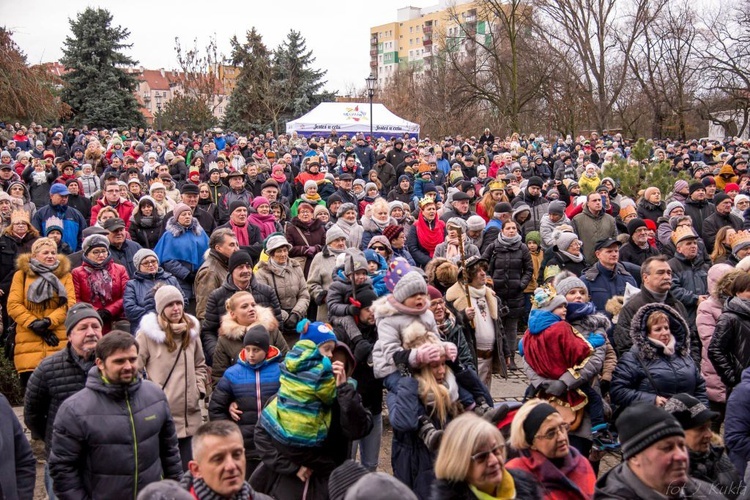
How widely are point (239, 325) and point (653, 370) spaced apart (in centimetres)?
309

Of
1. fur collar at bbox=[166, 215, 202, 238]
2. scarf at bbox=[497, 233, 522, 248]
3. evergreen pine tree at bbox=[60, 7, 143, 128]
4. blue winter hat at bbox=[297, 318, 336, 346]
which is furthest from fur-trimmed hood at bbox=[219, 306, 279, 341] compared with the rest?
evergreen pine tree at bbox=[60, 7, 143, 128]

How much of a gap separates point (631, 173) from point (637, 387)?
8.50m

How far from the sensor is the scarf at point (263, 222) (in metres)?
9.03

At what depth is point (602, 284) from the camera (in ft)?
23.9

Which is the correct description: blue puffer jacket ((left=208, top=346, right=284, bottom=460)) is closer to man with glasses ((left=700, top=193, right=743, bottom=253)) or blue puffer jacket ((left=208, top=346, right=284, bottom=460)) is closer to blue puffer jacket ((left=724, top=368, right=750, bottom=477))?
blue puffer jacket ((left=724, top=368, right=750, bottom=477))

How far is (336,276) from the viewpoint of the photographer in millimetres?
6129

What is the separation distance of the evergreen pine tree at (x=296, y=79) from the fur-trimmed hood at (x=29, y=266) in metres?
39.3

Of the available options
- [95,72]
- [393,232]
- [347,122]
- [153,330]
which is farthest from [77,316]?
[95,72]

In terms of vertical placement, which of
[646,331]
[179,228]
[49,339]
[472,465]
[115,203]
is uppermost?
[115,203]

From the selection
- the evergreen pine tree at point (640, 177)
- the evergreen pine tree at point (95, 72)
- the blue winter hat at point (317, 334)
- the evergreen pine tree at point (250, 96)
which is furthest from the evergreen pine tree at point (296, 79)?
the blue winter hat at point (317, 334)

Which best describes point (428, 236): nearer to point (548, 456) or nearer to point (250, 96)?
point (548, 456)

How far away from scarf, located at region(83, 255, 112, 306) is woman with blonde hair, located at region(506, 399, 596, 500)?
4432 mm

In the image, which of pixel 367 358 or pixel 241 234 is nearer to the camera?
pixel 367 358

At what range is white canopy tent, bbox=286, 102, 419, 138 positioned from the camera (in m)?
28.9
